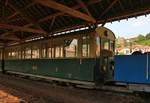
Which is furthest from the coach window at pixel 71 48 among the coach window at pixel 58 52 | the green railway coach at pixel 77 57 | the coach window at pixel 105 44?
the coach window at pixel 105 44

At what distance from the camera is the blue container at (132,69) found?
4.39 meters

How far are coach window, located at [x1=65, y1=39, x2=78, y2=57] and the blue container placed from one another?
7.36 feet

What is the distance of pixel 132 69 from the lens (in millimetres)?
4629

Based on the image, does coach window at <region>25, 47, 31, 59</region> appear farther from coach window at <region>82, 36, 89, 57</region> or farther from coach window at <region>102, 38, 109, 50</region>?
coach window at <region>102, 38, 109, 50</region>

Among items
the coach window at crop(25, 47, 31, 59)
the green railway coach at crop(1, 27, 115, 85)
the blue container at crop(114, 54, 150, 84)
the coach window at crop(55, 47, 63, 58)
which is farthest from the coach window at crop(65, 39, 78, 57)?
the coach window at crop(25, 47, 31, 59)

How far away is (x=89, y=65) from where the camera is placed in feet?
19.3

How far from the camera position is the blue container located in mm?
4387

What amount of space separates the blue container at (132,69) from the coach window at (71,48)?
A: 88.3 inches

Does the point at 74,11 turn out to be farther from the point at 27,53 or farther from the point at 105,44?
the point at 27,53

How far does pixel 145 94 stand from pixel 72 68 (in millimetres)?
3295

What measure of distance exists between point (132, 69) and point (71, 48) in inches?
125

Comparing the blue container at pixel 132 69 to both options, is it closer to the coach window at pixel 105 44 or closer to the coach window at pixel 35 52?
the coach window at pixel 105 44

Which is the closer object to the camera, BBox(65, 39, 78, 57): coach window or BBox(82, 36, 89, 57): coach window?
BBox(82, 36, 89, 57): coach window

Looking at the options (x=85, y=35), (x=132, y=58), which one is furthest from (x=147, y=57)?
(x=85, y=35)
